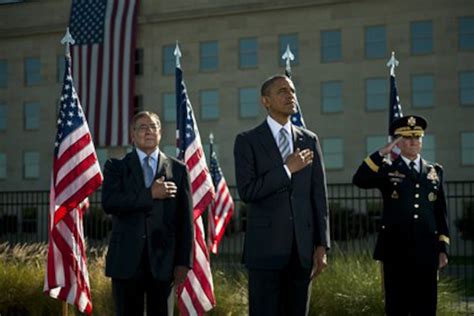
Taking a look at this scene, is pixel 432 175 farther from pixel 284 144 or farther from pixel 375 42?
pixel 375 42

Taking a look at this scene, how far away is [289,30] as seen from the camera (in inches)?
1649

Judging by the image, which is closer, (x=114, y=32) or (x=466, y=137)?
(x=466, y=137)

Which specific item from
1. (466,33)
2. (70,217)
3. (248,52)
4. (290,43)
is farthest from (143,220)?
(248,52)

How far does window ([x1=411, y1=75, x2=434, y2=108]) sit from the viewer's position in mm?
39406

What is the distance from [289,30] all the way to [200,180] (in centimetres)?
3252

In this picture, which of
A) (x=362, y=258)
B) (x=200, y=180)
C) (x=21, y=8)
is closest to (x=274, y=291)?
(x=200, y=180)

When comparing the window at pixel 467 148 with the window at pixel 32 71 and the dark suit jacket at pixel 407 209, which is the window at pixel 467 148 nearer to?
the window at pixel 32 71

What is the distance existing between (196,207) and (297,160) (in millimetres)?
4781

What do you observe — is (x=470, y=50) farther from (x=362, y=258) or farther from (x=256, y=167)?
(x=256, y=167)

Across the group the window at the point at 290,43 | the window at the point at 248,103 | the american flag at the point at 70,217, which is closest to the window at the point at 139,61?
the window at the point at 248,103

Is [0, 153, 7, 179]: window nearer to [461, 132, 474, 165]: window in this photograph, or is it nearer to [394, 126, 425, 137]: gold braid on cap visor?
[461, 132, 474, 165]: window

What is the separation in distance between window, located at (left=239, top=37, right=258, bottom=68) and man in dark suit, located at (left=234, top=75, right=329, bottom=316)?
36976mm

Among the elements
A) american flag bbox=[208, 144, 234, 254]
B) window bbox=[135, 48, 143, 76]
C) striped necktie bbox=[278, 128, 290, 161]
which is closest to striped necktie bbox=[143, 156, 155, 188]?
striped necktie bbox=[278, 128, 290, 161]

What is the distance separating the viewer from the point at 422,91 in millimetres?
39562
